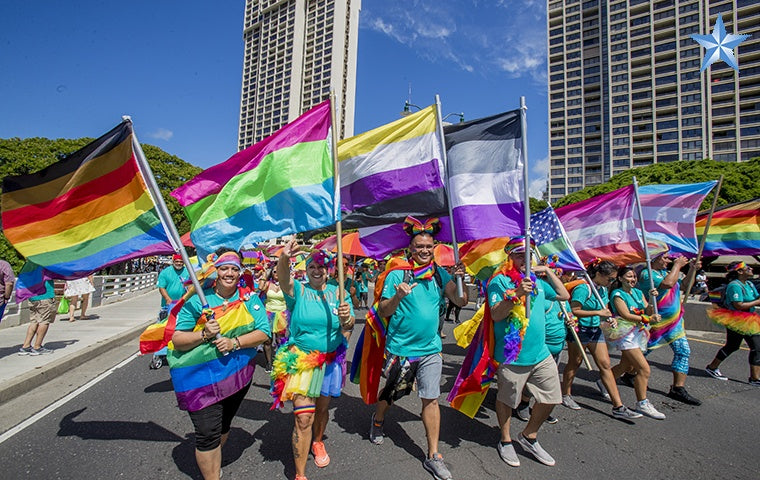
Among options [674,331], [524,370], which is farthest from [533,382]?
[674,331]

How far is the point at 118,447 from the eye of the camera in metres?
3.60

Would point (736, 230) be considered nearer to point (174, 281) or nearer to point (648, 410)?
point (648, 410)

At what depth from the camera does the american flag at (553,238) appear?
4.45 metres

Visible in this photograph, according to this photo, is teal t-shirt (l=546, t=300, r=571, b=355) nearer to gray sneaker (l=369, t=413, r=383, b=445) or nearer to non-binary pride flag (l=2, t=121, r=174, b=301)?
gray sneaker (l=369, t=413, r=383, b=445)

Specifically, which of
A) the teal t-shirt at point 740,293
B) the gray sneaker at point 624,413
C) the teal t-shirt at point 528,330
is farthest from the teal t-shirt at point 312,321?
the teal t-shirt at point 740,293

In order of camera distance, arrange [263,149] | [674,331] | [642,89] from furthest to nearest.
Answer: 1. [642,89]
2. [674,331]
3. [263,149]

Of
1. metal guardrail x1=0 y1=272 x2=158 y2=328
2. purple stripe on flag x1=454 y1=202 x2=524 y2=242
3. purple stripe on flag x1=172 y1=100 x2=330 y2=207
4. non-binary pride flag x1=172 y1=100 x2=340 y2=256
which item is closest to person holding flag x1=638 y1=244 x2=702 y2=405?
purple stripe on flag x1=454 y1=202 x2=524 y2=242

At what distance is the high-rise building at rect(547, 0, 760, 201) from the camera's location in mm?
66375

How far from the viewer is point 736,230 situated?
258 inches

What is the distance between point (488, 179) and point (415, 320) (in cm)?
154

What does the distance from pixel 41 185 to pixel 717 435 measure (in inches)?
259

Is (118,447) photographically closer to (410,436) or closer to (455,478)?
(410,436)

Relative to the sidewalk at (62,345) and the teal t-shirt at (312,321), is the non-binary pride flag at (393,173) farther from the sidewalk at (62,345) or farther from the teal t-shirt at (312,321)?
the sidewalk at (62,345)

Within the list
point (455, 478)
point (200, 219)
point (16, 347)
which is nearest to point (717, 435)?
point (455, 478)
